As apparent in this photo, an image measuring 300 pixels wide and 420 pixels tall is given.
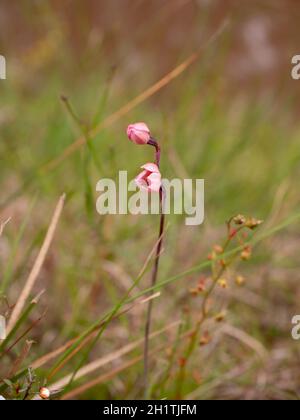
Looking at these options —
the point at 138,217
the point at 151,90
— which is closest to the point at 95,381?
the point at 151,90

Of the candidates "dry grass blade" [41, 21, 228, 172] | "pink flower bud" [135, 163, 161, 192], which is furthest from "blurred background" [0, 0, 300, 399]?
"pink flower bud" [135, 163, 161, 192]

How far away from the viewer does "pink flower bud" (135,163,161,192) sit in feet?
1.82

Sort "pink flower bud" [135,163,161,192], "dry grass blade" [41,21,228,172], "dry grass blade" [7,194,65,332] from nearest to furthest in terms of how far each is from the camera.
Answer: "pink flower bud" [135,163,161,192], "dry grass blade" [7,194,65,332], "dry grass blade" [41,21,228,172]

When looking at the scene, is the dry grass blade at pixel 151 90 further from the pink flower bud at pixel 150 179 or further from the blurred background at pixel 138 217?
the pink flower bud at pixel 150 179

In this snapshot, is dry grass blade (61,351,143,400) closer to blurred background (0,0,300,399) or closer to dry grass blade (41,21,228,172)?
blurred background (0,0,300,399)

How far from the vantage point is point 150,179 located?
1.84 ft

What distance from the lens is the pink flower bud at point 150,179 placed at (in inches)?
21.8

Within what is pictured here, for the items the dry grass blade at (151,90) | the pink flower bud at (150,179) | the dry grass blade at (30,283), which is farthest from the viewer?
the dry grass blade at (151,90)

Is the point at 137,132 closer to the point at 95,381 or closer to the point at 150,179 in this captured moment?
the point at 150,179

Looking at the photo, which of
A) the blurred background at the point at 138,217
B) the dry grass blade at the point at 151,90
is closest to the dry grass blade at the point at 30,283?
the blurred background at the point at 138,217

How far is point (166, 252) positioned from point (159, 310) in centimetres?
19

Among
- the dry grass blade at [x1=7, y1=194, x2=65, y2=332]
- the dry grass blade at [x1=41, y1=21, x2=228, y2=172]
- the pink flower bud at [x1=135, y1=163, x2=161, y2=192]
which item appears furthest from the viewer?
the dry grass blade at [x1=41, y1=21, x2=228, y2=172]

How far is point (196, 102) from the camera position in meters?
1.89

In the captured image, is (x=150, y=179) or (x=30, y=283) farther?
(x=30, y=283)
